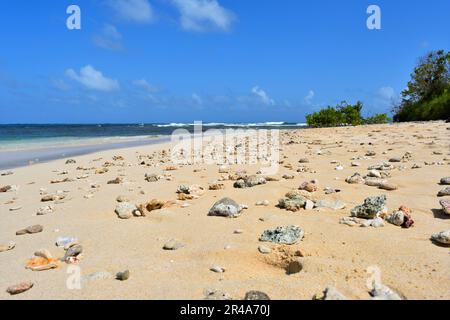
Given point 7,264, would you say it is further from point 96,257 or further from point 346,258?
point 346,258

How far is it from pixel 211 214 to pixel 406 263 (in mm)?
1767

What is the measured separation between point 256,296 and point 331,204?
1.79 m

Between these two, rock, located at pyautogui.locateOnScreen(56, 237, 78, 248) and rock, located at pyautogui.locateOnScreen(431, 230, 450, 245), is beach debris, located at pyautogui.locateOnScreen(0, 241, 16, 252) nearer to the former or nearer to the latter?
rock, located at pyautogui.locateOnScreen(56, 237, 78, 248)

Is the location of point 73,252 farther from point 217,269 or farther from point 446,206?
point 446,206

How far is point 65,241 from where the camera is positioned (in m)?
2.81

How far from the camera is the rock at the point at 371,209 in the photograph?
2887mm

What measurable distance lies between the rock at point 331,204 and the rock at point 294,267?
1.17 metres

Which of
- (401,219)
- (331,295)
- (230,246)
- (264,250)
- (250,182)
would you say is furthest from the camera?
(250,182)

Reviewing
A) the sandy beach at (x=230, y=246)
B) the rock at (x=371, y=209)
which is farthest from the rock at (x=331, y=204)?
the rock at (x=371, y=209)

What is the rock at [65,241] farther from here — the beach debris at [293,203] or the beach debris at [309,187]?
the beach debris at [309,187]

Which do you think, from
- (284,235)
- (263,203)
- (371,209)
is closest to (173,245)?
(284,235)

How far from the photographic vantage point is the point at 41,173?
24.4 feet

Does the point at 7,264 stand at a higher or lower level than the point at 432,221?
lower
